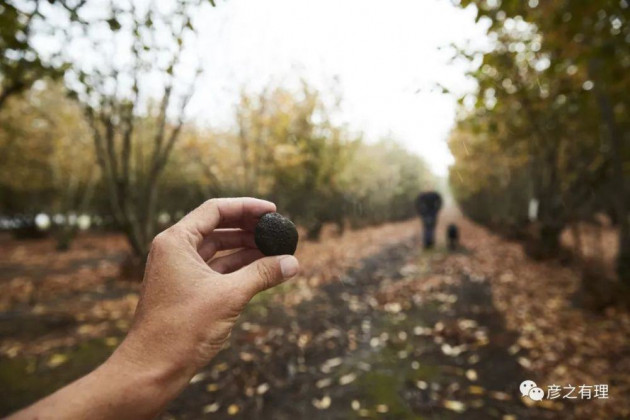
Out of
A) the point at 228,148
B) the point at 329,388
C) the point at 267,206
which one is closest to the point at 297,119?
the point at 228,148

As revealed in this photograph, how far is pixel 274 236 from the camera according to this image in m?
1.98

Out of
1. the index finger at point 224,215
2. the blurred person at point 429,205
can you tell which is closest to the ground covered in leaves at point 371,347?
the index finger at point 224,215

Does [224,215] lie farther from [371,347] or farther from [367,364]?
[371,347]

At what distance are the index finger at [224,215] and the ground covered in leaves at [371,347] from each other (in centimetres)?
327

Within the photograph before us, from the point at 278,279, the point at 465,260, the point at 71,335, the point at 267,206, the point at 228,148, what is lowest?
the point at 465,260

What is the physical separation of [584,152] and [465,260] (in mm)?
6413

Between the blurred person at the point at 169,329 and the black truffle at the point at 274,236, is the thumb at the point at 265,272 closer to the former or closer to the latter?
the blurred person at the point at 169,329

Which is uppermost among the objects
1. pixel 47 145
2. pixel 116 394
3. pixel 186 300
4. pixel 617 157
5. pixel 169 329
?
pixel 47 145

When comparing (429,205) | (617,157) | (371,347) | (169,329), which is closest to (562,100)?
(617,157)

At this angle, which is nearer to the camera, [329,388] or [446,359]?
[329,388]

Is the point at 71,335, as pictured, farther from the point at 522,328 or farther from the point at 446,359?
the point at 522,328

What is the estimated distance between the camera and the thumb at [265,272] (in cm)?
175

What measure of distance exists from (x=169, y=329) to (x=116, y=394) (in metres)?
0.30

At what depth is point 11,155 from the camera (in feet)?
68.1
